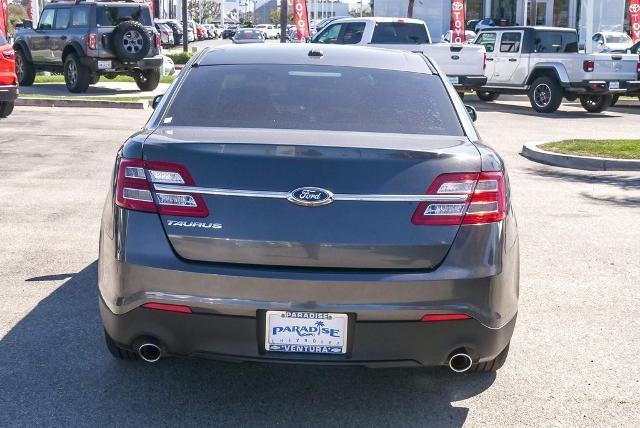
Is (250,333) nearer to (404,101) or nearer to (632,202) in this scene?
(404,101)

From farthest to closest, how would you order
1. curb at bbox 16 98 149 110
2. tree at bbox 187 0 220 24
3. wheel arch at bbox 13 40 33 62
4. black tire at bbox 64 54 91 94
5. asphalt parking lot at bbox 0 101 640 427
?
tree at bbox 187 0 220 24 < wheel arch at bbox 13 40 33 62 < black tire at bbox 64 54 91 94 < curb at bbox 16 98 149 110 < asphalt parking lot at bbox 0 101 640 427

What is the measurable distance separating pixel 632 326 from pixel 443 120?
1990mm

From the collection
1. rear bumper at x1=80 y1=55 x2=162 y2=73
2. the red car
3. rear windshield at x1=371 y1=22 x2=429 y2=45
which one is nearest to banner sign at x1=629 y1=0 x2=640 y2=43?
rear windshield at x1=371 y1=22 x2=429 y2=45

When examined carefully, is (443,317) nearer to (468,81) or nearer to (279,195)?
(279,195)

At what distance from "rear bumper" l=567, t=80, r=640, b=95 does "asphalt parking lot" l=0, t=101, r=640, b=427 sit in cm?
1243

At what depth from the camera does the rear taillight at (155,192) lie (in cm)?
388

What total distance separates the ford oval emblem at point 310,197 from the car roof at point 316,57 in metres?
1.47

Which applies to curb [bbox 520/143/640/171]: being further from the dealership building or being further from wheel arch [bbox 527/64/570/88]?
the dealership building

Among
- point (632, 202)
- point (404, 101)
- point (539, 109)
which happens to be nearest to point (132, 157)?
point (404, 101)

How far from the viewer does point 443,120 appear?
4.69 m

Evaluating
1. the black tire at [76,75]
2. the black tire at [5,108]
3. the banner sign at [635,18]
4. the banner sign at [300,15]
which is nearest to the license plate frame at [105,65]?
the black tire at [76,75]

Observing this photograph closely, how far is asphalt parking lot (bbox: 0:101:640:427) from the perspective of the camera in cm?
429

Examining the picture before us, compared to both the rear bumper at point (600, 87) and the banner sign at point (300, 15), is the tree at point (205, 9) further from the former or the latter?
the rear bumper at point (600, 87)

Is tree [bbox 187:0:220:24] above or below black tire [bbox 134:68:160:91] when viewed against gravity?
above
